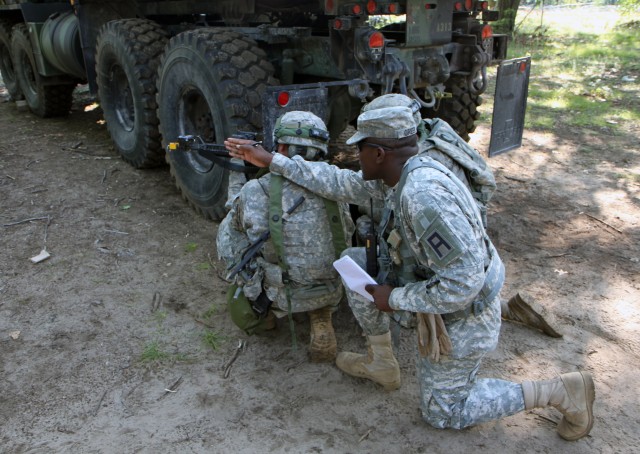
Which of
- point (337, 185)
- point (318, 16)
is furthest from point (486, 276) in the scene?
point (318, 16)

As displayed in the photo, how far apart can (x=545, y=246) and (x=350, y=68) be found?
1.85 meters

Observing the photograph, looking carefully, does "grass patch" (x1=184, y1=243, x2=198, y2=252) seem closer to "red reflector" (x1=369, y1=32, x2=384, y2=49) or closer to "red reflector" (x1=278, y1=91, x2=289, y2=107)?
"red reflector" (x1=278, y1=91, x2=289, y2=107)

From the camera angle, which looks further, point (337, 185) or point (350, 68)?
point (350, 68)

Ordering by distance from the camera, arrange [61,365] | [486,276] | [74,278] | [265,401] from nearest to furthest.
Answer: [486,276] < [265,401] < [61,365] < [74,278]

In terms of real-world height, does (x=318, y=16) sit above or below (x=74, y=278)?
above

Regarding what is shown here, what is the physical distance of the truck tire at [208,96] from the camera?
395cm

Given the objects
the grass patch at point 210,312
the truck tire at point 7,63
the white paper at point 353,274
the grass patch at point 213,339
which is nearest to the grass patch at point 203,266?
the grass patch at point 210,312

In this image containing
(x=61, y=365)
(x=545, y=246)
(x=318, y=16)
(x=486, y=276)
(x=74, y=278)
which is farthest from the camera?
(x=318, y=16)

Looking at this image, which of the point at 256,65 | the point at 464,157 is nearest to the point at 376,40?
the point at 256,65

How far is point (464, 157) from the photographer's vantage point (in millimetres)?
2875

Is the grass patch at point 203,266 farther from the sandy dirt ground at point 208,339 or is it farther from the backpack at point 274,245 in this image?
the backpack at point 274,245

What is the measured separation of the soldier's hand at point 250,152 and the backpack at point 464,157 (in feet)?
2.54

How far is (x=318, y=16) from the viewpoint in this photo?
5020 mm

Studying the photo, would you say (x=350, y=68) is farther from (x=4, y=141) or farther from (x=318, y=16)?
(x=4, y=141)
